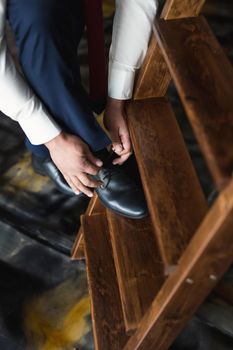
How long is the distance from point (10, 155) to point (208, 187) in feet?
1.84

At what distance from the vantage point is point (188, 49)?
1.82 feet

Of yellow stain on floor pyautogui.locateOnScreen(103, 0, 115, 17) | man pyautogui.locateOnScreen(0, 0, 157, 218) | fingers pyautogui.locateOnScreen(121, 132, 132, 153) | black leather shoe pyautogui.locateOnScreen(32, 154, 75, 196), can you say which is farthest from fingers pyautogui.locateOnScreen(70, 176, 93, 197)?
yellow stain on floor pyautogui.locateOnScreen(103, 0, 115, 17)

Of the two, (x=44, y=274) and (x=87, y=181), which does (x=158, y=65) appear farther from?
(x=44, y=274)

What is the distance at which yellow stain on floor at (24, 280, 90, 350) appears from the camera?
0.89 metres

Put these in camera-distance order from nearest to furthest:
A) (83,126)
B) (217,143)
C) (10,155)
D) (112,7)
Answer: (217,143), (83,126), (10,155), (112,7)

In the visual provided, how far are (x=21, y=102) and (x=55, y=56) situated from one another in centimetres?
9

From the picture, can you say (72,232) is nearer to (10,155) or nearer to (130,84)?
(10,155)

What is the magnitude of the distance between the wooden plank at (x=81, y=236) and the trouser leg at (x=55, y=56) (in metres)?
0.22

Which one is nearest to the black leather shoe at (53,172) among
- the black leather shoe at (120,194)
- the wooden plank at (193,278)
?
the black leather shoe at (120,194)

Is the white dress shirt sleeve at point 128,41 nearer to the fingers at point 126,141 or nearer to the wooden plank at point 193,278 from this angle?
the fingers at point 126,141

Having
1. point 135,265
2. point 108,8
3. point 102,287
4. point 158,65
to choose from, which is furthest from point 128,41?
point 108,8

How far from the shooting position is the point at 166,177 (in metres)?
0.62

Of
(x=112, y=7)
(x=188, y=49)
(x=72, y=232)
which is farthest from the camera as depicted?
(x=112, y=7)

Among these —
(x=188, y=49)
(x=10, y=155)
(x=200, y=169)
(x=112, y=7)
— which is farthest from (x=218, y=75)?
(x=112, y=7)
